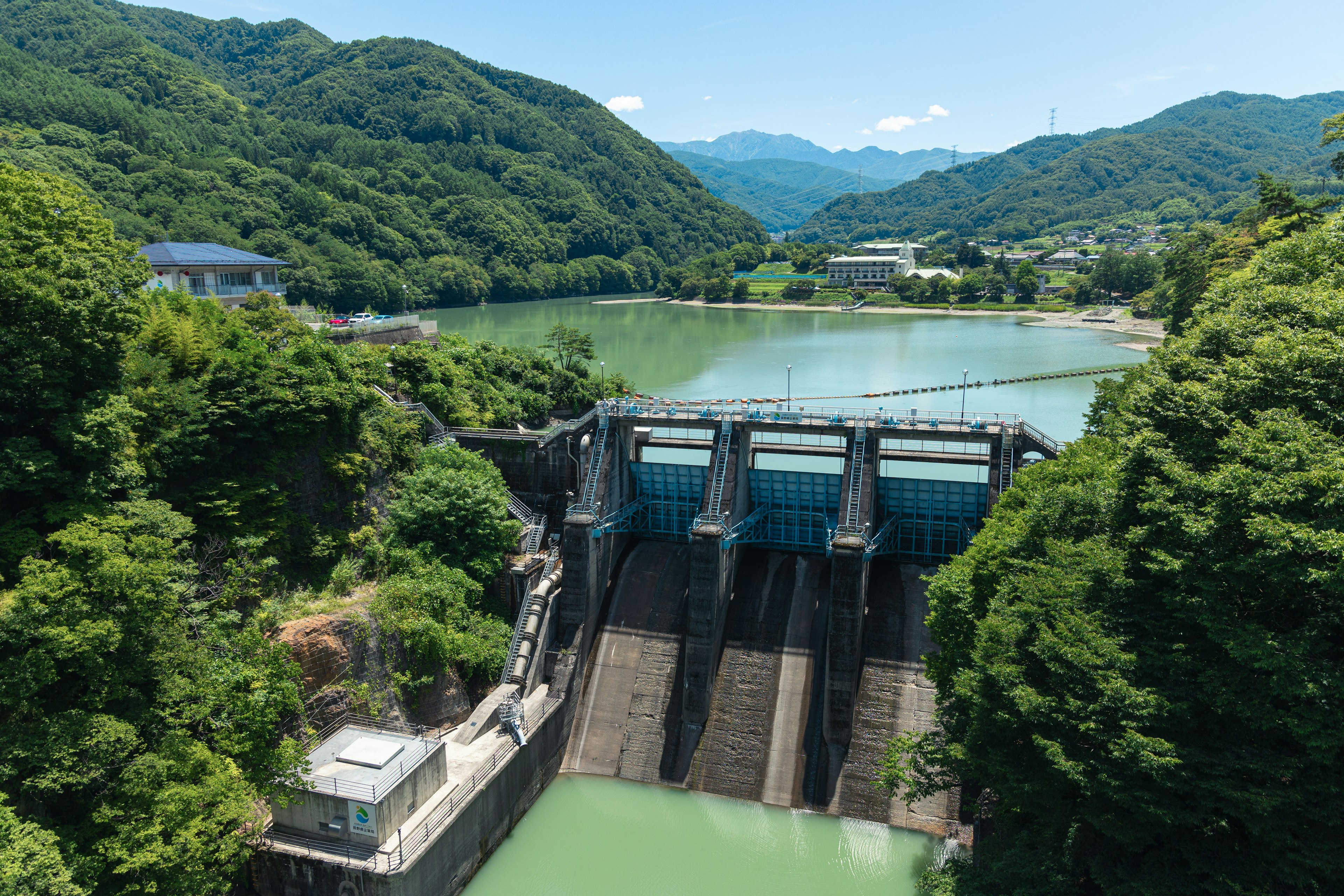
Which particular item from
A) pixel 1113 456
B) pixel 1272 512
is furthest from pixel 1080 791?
pixel 1113 456

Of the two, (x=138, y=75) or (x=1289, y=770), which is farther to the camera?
(x=138, y=75)

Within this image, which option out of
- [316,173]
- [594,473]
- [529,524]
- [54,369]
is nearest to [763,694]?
[594,473]

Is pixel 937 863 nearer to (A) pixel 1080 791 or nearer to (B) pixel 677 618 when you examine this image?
(A) pixel 1080 791

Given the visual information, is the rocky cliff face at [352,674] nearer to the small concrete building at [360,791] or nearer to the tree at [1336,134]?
the small concrete building at [360,791]

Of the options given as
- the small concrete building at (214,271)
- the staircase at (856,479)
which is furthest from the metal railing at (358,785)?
the small concrete building at (214,271)

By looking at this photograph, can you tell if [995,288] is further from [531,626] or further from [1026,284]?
[531,626]

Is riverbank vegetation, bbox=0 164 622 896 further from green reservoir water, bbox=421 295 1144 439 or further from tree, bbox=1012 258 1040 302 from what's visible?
tree, bbox=1012 258 1040 302

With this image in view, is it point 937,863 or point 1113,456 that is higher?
point 1113,456
